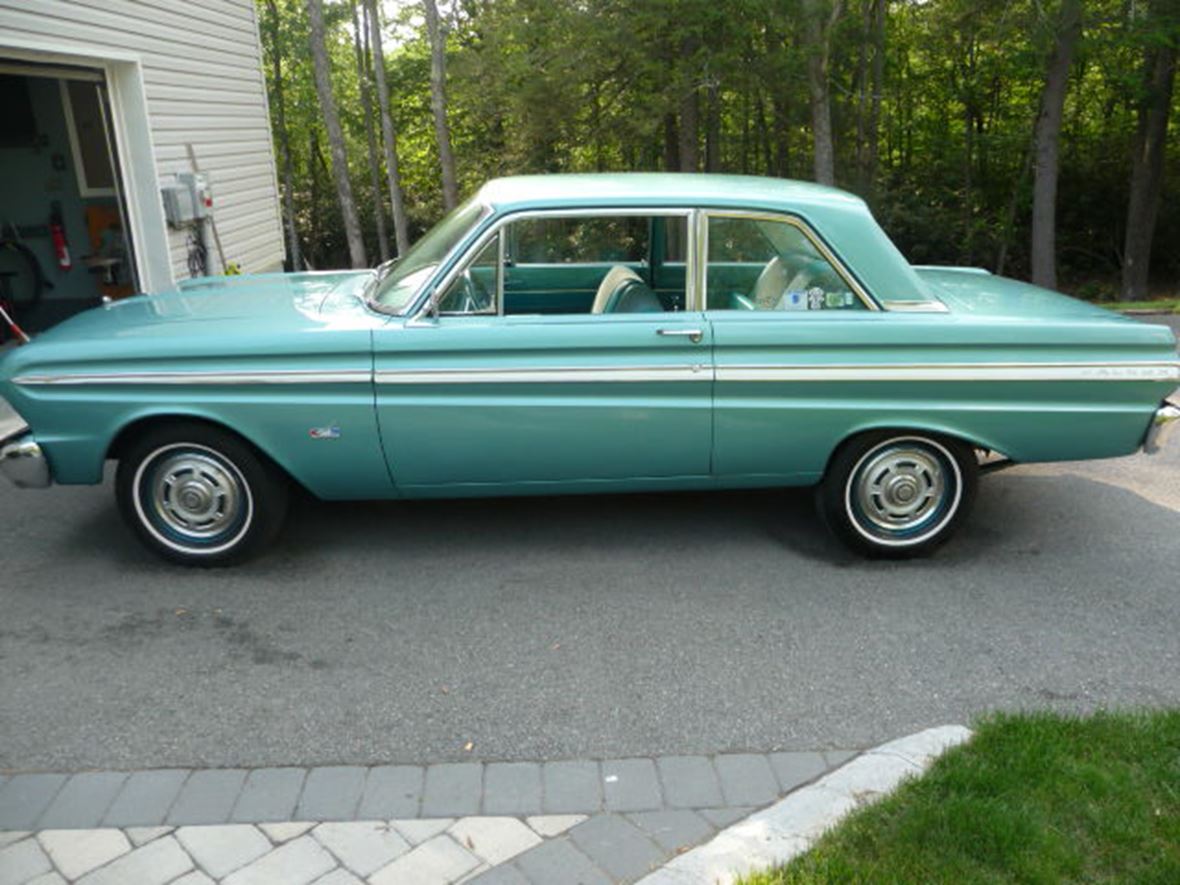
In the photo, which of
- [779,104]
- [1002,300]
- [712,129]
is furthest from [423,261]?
[712,129]

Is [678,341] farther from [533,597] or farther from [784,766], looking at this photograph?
[784,766]

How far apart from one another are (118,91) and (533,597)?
780 cm

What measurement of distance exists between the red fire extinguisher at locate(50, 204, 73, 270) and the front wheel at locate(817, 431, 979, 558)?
367 inches

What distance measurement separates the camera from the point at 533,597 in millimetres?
4531

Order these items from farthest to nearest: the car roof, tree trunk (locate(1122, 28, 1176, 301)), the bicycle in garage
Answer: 1. tree trunk (locate(1122, 28, 1176, 301))
2. the bicycle in garage
3. the car roof

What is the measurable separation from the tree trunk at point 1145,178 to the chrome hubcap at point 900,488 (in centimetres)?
1610

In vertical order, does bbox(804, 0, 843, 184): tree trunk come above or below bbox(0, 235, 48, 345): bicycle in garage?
above

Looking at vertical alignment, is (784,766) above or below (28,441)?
below

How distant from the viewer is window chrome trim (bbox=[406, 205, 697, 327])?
4645 millimetres

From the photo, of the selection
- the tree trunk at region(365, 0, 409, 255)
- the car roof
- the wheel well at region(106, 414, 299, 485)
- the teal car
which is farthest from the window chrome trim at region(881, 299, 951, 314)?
the tree trunk at region(365, 0, 409, 255)

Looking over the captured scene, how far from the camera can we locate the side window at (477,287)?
4.68 m

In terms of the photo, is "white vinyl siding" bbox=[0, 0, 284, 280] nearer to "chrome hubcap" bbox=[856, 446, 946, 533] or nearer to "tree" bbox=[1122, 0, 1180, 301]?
"chrome hubcap" bbox=[856, 446, 946, 533]

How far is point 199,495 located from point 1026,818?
11.7ft

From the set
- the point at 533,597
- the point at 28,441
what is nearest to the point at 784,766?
the point at 533,597
